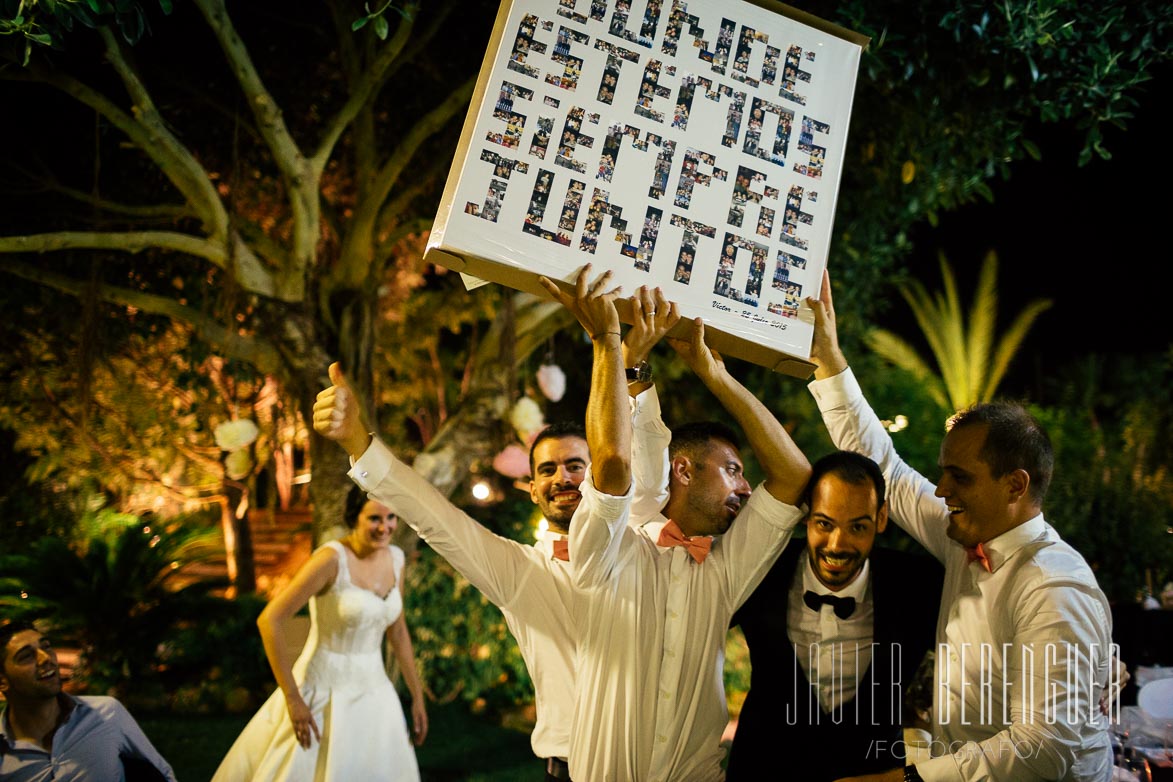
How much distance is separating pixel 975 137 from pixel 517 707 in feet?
20.5

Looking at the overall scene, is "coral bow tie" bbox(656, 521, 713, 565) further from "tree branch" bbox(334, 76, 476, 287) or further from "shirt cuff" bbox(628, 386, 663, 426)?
Result: "tree branch" bbox(334, 76, 476, 287)

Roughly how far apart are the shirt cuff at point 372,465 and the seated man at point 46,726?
1891 millimetres

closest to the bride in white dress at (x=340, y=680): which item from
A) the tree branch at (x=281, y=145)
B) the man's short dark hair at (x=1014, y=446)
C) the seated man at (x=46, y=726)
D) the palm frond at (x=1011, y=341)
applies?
the seated man at (x=46, y=726)

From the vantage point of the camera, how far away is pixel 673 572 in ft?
9.12

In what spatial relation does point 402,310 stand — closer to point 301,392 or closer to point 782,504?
point 301,392

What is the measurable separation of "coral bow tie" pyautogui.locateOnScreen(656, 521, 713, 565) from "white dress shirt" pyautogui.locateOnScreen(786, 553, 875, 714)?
0.35 m

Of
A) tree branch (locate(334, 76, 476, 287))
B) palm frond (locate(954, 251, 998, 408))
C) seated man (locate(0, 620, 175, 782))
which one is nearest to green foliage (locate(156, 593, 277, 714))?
tree branch (locate(334, 76, 476, 287))

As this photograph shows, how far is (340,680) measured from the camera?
16.0ft

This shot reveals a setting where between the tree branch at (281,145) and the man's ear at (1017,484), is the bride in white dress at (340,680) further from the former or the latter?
the man's ear at (1017,484)

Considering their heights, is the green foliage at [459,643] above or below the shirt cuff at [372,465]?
below

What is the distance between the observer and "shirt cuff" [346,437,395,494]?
260 centimetres

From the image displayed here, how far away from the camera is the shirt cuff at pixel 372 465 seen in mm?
2596

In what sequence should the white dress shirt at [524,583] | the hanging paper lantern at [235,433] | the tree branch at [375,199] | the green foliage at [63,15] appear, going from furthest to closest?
the hanging paper lantern at [235,433], the tree branch at [375,199], the green foliage at [63,15], the white dress shirt at [524,583]

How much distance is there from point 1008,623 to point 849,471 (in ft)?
2.11
